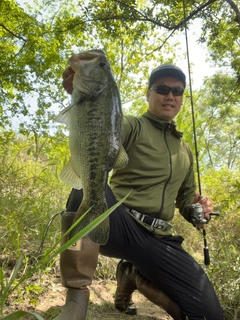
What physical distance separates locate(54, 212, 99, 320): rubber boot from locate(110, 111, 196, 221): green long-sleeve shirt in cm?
54

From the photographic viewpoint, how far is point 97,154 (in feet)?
5.74

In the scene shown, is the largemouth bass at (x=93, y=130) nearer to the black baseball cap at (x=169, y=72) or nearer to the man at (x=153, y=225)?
the man at (x=153, y=225)

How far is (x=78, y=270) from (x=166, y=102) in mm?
1712

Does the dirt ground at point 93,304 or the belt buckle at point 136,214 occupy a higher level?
the belt buckle at point 136,214

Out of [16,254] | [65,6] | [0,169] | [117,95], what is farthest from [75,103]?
[65,6]

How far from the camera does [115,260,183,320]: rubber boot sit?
8.93 ft

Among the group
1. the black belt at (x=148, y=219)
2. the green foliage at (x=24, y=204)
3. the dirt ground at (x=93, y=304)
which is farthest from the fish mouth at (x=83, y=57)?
the dirt ground at (x=93, y=304)

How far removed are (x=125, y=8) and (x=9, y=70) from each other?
10.4 ft

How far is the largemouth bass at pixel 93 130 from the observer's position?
5.62 feet

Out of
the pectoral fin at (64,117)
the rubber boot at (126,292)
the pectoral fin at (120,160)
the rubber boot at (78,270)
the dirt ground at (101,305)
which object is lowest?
the dirt ground at (101,305)

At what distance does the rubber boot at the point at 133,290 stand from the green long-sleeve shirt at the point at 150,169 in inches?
23.4

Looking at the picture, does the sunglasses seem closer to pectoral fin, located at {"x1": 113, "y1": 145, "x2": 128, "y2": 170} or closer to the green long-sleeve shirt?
the green long-sleeve shirt

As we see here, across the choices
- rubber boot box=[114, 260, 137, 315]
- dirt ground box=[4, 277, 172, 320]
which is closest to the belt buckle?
rubber boot box=[114, 260, 137, 315]

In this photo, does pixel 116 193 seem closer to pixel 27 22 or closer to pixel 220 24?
pixel 220 24
